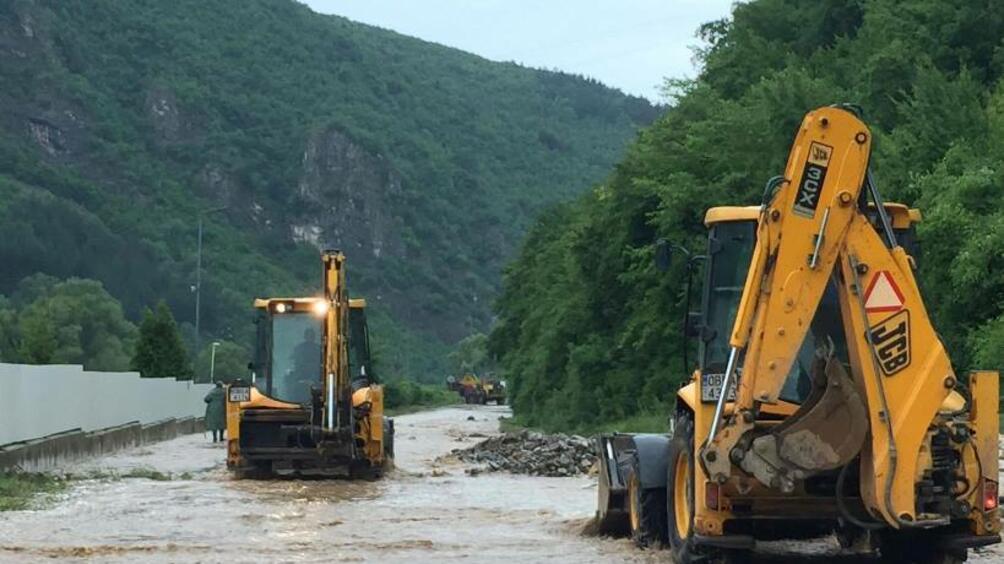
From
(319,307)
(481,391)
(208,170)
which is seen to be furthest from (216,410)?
(208,170)

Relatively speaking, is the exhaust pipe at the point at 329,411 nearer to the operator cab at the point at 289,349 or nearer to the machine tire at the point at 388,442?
the operator cab at the point at 289,349

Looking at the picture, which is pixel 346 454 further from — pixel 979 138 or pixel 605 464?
pixel 979 138

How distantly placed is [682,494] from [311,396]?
13.9m

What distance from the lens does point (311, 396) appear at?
2700 centimetres

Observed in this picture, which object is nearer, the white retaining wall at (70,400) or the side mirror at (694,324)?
the side mirror at (694,324)

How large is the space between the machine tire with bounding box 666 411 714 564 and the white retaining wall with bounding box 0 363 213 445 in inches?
659

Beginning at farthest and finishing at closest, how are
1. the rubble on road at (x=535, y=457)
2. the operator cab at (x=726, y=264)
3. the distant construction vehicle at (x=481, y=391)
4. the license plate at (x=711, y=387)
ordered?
1. the distant construction vehicle at (x=481, y=391)
2. the rubble on road at (x=535, y=457)
3. the operator cab at (x=726, y=264)
4. the license plate at (x=711, y=387)

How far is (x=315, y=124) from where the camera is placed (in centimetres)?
19725

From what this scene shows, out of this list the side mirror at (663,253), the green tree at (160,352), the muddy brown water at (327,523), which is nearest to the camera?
the side mirror at (663,253)

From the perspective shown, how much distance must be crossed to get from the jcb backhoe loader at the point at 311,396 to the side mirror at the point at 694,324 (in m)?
12.4

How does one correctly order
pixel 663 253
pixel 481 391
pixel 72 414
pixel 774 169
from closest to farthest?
pixel 663 253, pixel 72 414, pixel 774 169, pixel 481 391

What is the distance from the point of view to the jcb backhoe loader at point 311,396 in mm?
25906

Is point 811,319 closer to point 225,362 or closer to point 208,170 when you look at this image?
point 225,362

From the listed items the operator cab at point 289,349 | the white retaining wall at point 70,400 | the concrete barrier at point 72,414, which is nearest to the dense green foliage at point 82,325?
the white retaining wall at point 70,400
